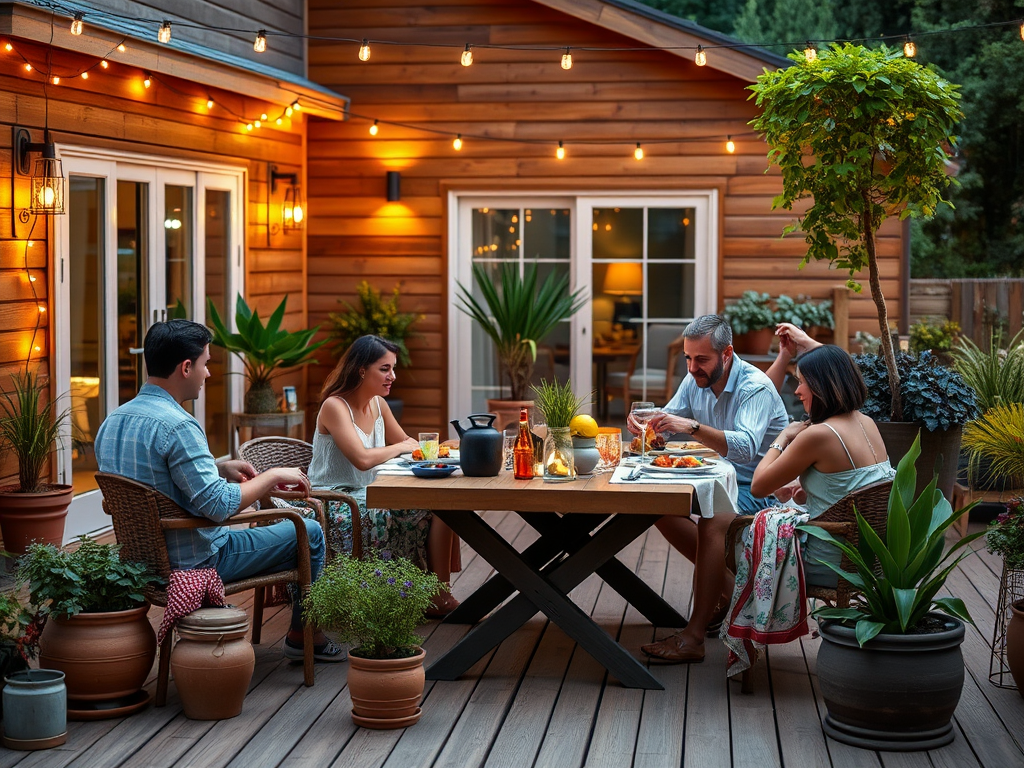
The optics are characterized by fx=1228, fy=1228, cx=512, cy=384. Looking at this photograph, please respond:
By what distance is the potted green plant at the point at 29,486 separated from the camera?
17.3 feet

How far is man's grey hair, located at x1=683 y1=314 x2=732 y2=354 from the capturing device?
471 cm

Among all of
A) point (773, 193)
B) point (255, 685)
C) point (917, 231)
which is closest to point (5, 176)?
point (255, 685)

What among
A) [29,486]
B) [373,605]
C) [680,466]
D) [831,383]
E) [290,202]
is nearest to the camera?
[373,605]

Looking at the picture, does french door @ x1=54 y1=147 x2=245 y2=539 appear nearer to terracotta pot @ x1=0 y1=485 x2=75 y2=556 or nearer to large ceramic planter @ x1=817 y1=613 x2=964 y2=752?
terracotta pot @ x1=0 y1=485 x2=75 y2=556

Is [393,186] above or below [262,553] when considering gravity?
above

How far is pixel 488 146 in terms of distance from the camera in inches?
338

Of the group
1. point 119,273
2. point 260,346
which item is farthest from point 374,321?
point 119,273

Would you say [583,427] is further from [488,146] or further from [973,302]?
[973,302]

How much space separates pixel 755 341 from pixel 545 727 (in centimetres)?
495

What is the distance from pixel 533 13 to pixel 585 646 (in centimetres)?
555

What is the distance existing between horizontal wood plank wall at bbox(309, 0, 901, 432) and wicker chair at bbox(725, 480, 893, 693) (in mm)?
4576

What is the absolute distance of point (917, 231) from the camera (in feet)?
52.2

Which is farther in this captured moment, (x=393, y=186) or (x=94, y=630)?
(x=393, y=186)

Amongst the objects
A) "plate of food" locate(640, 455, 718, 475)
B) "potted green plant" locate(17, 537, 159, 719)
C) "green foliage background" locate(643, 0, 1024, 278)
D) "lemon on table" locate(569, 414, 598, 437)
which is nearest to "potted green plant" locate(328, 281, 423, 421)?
"plate of food" locate(640, 455, 718, 475)
